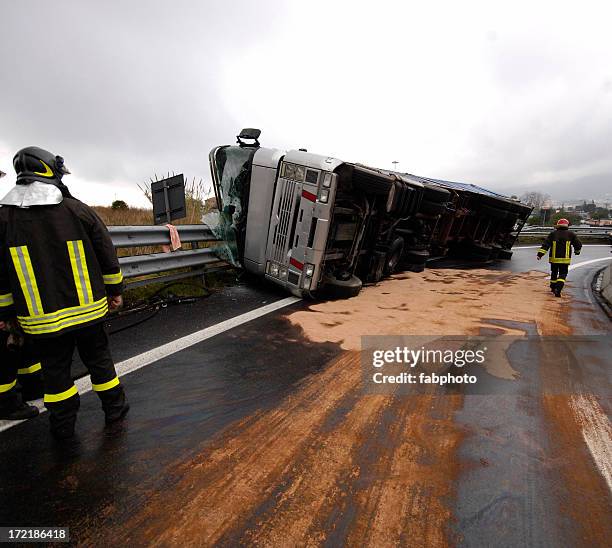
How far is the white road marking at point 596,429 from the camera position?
6.64ft

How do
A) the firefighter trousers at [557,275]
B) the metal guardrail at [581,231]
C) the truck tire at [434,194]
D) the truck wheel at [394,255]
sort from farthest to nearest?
the metal guardrail at [581,231], the truck tire at [434,194], the truck wheel at [394,255], the firefighter trousers at [557,275]

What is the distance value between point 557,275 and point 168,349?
6.12 m

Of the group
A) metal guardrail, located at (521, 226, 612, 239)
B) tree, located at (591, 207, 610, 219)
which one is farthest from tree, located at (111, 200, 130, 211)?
tree, located at (591, 207, 610, 219)

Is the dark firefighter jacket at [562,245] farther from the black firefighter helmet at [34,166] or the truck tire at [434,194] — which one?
the black firefighter helmet at [34,166]

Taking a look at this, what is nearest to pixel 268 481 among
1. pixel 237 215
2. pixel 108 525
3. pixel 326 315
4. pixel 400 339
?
pixel 108 525

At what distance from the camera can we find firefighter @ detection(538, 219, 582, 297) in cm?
627

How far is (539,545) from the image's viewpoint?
5.00 feet

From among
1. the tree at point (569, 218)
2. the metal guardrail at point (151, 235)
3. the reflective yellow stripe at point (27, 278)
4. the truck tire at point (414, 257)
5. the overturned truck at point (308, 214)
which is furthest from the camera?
the tree at point (569, 218)

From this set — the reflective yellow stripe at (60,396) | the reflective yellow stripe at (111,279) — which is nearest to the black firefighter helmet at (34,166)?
the reflective yellow stripe at (111,279)

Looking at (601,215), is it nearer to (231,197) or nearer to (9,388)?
(231,197)

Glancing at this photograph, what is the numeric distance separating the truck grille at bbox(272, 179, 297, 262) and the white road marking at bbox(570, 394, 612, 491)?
11.3 ft

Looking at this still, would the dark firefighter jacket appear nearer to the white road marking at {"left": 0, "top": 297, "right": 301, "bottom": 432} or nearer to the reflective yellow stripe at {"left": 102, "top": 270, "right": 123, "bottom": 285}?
the white road marking at {"left": 0, "top": 297, "right": 301, "bottom": 432}

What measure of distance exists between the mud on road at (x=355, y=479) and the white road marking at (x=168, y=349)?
1.13 meters

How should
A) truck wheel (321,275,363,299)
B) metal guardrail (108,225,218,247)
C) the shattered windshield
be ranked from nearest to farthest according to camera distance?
metal guardrail (108,225,218,247)
truck wheel (321,275,363,299)
the shattered windshield
